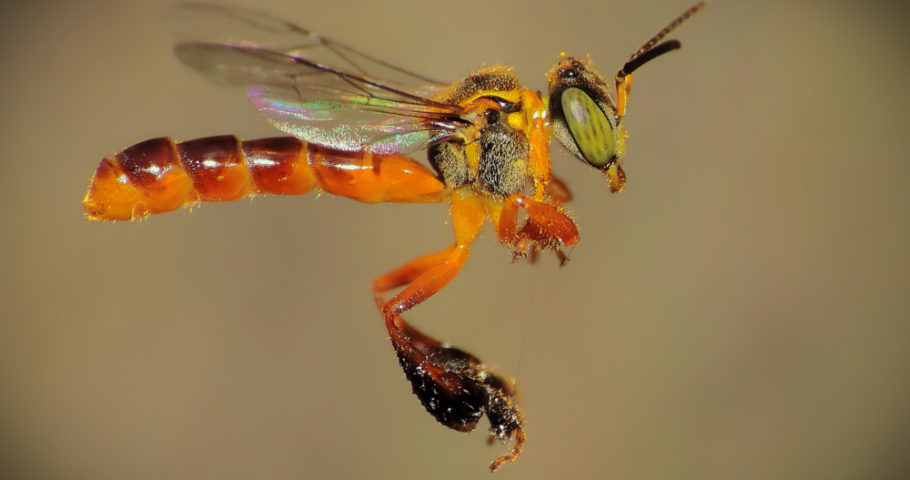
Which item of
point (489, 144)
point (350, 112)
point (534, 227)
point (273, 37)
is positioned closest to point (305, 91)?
point (350, 112)

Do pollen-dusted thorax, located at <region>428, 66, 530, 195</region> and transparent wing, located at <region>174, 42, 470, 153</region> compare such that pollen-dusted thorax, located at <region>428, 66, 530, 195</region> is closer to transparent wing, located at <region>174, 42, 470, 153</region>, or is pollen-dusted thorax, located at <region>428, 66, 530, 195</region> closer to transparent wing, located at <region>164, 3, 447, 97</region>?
transparent wing, located at <region>174, 42, 470, 153</region>

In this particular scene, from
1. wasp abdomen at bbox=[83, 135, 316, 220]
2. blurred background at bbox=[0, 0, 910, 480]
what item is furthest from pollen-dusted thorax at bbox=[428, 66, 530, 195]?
blurred background at bbox=[0, 0, 910, 480]

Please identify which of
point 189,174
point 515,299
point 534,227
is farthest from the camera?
point 515,299

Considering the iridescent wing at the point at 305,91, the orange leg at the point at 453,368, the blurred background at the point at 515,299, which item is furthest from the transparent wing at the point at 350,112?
the blurred background at the point at 515,299

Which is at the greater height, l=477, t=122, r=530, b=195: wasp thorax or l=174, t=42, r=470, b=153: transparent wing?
l=174, t=42, r=470, b=153: transparent wing

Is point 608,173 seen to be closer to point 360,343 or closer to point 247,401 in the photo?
point 360,343

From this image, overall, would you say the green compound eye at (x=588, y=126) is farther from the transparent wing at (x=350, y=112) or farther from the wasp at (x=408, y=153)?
the transparent wing at (x=350, y=112)

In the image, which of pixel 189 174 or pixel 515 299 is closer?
pixel 189 174

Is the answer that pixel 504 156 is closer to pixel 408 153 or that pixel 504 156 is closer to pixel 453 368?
pixel 408 153
